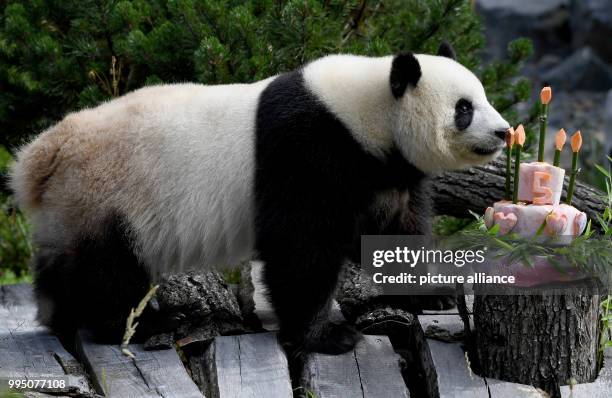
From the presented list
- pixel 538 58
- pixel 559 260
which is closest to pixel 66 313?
pixel 559 260

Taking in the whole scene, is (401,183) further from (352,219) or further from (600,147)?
(600,147)

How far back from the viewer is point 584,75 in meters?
11.7

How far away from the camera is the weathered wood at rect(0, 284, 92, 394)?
3619mm

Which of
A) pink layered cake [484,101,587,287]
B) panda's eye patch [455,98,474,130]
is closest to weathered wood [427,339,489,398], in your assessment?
pink layered cake [484,101,587,287]

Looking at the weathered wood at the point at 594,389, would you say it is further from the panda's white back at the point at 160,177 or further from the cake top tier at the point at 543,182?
the panda's white back at the point at 160,177

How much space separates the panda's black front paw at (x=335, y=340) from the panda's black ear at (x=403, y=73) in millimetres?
1127

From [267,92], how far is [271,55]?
1240 mm

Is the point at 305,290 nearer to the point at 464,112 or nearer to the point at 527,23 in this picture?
the point at 464,112

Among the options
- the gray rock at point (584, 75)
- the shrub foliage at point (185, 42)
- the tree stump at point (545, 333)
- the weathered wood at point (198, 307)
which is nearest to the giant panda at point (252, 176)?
the weathered wood at point (198, 307)

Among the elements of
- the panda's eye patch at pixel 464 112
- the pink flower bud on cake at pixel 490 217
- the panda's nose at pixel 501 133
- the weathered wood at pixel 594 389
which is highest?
the panda's eye patch at pixel 464 112

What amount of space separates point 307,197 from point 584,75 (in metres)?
9.03

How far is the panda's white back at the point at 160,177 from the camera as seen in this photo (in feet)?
13.1

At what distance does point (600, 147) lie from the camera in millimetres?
9406

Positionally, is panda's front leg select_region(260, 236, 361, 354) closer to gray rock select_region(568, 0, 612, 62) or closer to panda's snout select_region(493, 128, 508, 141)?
panda's snout select_region(493, 128, 508, 141)
